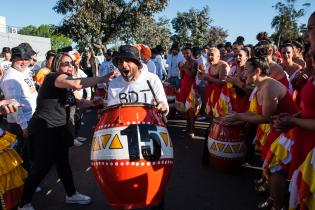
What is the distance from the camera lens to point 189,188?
468cm

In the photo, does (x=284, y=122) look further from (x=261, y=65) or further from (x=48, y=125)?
(x=48, y=125)

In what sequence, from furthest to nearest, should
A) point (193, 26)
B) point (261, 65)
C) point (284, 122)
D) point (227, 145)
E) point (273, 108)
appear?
point (193, 26), point (227, 145), point (261, 65), point (273, 108), point (284, 122)

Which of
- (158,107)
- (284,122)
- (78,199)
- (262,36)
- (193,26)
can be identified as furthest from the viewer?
(193,26)

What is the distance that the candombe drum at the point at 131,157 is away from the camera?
8.58 feet

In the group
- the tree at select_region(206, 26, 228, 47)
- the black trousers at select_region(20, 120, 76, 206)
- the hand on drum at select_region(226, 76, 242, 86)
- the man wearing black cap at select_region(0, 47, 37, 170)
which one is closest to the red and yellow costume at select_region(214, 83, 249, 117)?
the hand on drum at select_region(226, 76, 242, 86)

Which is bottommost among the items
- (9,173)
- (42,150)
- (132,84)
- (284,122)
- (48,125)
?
(9,173)

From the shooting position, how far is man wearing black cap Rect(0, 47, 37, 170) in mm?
4379

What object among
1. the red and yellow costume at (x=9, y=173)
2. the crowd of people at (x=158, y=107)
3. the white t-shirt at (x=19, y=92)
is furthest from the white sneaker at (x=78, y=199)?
the white t-shirt at (x=19, y=92)

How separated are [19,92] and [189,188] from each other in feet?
8.68

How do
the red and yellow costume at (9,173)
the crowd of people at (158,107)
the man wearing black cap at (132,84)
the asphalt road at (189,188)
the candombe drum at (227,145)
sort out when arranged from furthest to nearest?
the candombe drum at (227,145) → the asphalt road at (189,188) → the red and yellow costume at (9,173) → the man wearing black cap at (132,84) → the crowd of people at (158,107)

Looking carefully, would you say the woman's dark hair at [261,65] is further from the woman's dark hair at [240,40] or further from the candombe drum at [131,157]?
the woman's dark hair at [240,40]

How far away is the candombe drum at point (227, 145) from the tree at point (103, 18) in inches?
486

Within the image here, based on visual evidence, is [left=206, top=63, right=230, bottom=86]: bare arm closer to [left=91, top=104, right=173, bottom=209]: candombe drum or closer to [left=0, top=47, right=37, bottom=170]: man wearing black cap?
[left=0, top=47, right=37, bottom=170]: man wearing black cap

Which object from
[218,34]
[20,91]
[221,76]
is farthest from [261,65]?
[218,34]
